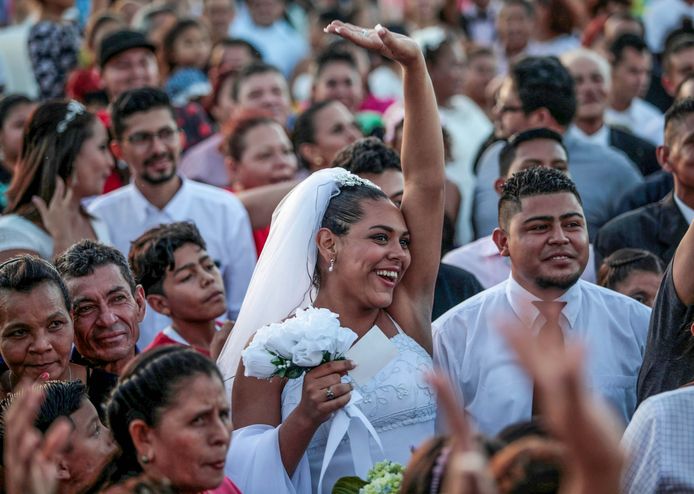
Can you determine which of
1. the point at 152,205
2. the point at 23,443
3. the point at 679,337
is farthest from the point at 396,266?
the point at 152,205

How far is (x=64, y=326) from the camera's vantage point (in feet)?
16.8

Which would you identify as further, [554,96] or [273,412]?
[554,96]

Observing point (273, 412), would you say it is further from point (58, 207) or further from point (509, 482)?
point (58, 207)

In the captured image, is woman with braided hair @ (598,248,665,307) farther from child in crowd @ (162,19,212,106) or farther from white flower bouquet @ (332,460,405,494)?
child in crowd @ (162,19,212,106)

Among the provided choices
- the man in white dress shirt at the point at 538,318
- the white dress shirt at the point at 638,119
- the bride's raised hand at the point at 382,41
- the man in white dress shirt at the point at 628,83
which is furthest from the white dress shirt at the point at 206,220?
the man in white dress shirt at the point at 628,83

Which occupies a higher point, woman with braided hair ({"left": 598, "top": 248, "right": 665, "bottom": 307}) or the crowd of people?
the crowd of people

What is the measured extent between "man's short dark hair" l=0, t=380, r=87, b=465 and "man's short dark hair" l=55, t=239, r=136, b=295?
1089 millimetres

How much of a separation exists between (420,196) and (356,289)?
495 millimetres

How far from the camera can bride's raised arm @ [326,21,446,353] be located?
5184 mm

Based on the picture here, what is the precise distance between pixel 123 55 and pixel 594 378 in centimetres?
558

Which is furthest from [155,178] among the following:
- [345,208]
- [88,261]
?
[345,208]

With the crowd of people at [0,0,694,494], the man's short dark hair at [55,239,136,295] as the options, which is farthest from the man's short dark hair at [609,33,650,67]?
the man's short dark hair at [55,239,136,295]

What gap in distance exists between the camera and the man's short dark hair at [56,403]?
172 inches

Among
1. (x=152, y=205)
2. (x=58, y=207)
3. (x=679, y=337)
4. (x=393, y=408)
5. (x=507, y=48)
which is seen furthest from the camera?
(x=507, y=48)
